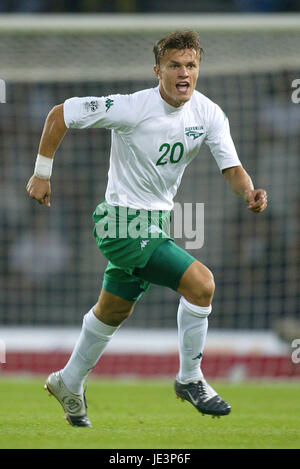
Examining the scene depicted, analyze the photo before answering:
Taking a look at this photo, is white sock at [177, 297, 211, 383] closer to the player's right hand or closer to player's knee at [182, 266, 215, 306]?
player's knee at [182, 266, 215, 306]

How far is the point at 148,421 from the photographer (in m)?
5.41

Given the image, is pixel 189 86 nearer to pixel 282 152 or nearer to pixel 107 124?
pixel 107 124

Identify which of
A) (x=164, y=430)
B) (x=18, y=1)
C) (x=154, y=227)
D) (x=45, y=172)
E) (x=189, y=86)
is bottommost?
(x=164, y=430)

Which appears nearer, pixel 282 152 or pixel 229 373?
pixel 229 373

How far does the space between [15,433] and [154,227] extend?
1.37m

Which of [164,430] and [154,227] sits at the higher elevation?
[154,227]

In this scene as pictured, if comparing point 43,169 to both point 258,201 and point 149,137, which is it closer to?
point 149,137

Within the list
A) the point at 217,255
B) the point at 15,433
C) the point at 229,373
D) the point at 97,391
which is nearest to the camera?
the point at 15,433

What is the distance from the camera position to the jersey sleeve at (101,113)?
488cm

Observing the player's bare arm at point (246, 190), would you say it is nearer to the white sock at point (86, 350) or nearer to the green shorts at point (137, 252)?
the green shorts at point (137, 252)

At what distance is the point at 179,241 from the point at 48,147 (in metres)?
6.92

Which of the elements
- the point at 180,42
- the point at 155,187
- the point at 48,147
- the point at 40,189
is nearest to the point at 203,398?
the point at 155,187

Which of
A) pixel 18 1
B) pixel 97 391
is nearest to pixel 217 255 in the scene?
pixel 97 391

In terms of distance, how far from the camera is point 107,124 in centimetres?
489
